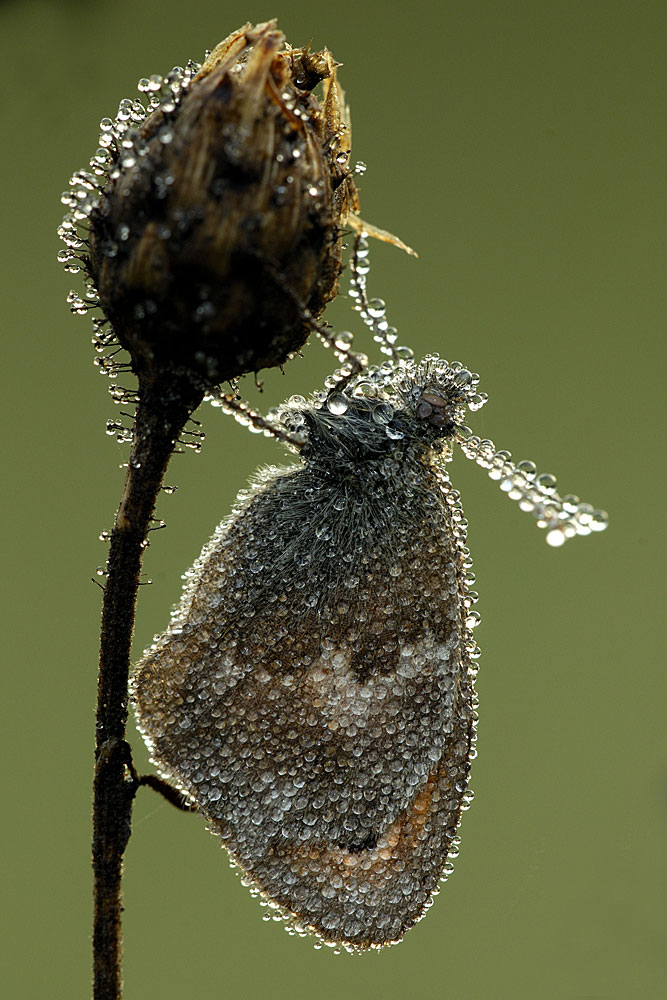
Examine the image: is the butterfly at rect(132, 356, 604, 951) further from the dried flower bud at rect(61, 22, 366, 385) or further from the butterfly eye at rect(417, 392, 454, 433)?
the dried flower bud at rect(61, 22, 366, 385)

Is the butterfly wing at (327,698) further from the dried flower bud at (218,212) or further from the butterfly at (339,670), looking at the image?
the dried flower bud at (218,212)

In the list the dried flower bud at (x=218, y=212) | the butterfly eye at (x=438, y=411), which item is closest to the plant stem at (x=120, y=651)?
the dried flower bud at (x=218, y=212)

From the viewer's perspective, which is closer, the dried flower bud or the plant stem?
the dried flower bud

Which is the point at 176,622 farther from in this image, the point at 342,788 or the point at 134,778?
the point at 342,788

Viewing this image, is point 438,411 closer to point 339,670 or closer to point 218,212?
point 339,670

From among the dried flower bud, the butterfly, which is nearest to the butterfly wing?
the butterfly

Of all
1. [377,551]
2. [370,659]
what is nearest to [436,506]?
[377,551]
